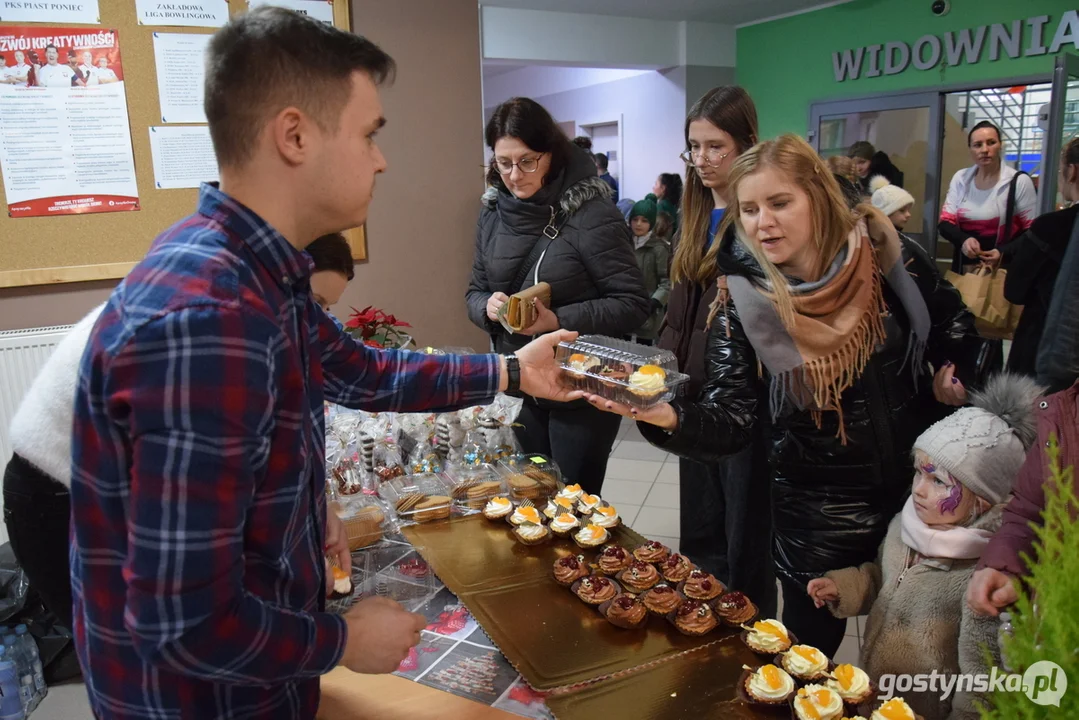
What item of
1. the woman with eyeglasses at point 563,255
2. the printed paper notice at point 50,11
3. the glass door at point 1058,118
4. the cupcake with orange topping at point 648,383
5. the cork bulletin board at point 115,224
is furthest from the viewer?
the glass door at point 1058,118

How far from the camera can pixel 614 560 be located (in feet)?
5.49

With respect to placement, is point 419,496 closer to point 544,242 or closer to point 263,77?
point 544,242

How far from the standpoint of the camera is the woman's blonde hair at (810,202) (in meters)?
1.77

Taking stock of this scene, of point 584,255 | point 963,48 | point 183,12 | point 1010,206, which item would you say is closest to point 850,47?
point 963,48

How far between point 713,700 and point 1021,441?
2.98ft

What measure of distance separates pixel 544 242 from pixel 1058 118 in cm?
368

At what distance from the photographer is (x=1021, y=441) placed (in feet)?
5.23

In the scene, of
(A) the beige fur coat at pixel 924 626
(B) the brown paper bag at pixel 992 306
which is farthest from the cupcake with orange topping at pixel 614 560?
(B) the brown paper bag at pixel 992 306

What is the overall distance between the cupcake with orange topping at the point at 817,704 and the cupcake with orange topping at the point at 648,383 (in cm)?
65

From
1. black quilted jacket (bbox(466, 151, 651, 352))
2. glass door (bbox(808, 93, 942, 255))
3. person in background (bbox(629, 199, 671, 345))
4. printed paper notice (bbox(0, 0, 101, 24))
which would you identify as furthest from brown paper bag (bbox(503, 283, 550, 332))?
glass door (bbox(808, 93, 942, 255))

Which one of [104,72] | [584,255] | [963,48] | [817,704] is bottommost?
[817,704]

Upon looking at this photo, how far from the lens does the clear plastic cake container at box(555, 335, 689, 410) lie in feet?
5.48

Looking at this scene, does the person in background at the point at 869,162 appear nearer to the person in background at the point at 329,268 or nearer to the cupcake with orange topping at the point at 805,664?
the person in background at the point at 329,268

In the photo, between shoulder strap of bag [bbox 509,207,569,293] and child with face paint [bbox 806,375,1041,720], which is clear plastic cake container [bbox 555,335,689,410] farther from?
shoulder strap of bag [bbox 509,207,569,293]
